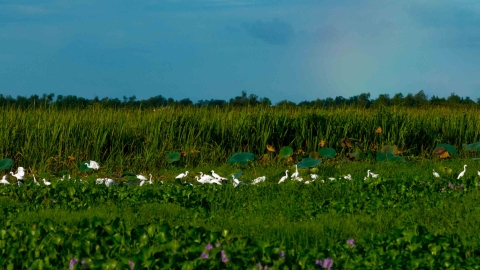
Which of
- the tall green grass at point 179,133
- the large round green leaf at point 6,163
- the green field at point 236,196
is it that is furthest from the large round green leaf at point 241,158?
the large round green leaf at point 6,163

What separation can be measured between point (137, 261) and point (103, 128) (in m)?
7.22

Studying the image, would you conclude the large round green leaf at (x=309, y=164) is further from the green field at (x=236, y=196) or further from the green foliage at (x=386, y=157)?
the green foliage at (x=386, y=157)

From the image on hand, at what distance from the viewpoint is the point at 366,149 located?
37.3 feet

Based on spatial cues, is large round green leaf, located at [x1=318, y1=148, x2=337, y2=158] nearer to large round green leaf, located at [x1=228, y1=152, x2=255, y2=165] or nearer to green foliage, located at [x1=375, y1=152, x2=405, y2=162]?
green foliage, located at [x1=375, y1=152, x2=405, y2=162]

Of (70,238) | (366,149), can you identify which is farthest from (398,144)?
(70,238)

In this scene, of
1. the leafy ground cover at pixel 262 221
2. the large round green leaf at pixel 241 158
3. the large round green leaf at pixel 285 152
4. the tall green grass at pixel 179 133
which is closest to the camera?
the leafy ground cover at pixel 262 221

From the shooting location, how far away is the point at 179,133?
10.8m

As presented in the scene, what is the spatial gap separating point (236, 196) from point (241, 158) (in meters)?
3.11

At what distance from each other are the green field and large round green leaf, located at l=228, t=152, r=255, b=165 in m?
0.15

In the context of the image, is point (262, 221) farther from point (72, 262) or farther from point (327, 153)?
point (327, 153)

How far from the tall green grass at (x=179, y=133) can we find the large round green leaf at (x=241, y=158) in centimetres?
71

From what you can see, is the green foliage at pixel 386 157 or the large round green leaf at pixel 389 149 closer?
the green foliage at pixel 386 157

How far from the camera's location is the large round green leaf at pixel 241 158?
32.8 ft

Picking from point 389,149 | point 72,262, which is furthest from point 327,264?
point 389,149
